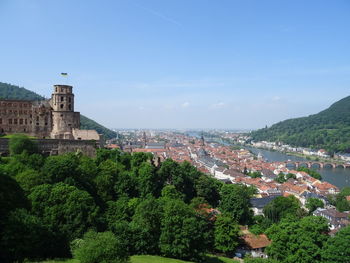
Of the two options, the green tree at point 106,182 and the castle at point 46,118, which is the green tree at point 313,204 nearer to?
the green tree at point 106,182

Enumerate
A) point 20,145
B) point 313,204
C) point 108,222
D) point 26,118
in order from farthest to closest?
1. point 313,204
2. point 26,118
3. point 20,145
4. point 108,222

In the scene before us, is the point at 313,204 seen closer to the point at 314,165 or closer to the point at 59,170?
the point at 59,170

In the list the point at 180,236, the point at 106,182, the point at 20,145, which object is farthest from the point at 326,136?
the point at 20,145

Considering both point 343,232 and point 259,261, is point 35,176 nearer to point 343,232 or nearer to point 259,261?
point 259,261

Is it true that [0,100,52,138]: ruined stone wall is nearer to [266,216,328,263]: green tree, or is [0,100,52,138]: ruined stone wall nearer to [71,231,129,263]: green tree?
[71,231,129,263]: green tree

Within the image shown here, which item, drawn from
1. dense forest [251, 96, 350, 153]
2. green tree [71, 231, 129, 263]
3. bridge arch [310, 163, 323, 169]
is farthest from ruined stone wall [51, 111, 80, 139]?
dense forest [251, 96, 350, 153]

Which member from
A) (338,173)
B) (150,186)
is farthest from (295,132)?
(150,186)
